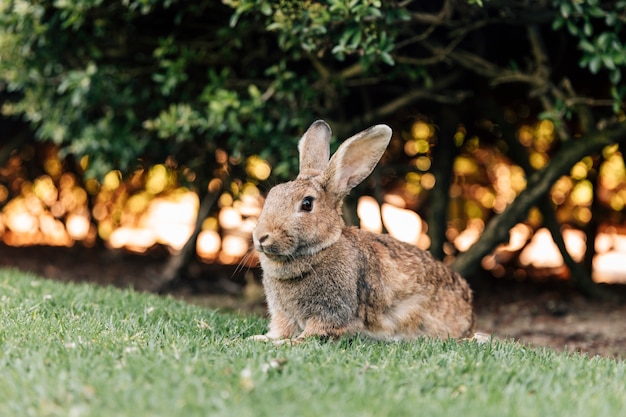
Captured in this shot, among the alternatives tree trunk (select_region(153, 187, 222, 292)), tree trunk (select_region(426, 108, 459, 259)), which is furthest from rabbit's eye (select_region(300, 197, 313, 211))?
tree trunk (select_region(153, 187, 222, 292))

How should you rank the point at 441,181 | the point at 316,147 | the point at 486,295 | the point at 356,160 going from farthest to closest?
1. the point at 486,295
2. the point at 441,181
3. the point at 316,147
4. the point at 356,160

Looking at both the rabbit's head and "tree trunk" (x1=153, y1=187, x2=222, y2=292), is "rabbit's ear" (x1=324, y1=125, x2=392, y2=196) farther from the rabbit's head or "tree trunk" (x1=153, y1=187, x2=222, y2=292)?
"tree trunk" (x1=153, y1=187, x2=222, y2=292)

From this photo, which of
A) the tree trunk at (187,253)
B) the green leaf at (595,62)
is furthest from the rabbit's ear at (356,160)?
the tree trunk at (187,253)

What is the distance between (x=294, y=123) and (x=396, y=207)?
3.96 meters

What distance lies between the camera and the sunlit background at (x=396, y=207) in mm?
11336

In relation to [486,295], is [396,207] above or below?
above

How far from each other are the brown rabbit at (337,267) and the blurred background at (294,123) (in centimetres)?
51

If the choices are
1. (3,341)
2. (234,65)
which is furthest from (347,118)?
(3,341)

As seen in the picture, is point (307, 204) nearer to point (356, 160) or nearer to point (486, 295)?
point (356, 160)

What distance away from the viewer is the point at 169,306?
21.7 feet

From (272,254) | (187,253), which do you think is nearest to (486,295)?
(187,253)

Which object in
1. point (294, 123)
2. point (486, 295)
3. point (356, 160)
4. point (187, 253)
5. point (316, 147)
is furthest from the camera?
point (187, 253)

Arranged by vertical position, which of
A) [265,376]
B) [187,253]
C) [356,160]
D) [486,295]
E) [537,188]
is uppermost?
[356,160]

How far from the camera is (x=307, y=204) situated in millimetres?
5066
